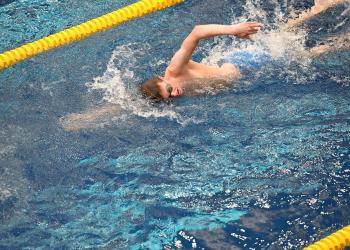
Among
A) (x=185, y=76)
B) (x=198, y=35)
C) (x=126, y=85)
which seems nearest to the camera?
(x=198, y=35)

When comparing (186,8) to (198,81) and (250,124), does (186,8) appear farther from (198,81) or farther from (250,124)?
(250,124)

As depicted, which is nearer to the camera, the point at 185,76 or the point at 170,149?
the point at 170,149

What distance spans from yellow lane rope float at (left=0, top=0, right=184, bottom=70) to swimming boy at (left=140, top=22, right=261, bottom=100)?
1124 mm

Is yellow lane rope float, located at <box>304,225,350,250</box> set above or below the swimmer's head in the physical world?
below

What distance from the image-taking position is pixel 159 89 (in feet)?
16.1

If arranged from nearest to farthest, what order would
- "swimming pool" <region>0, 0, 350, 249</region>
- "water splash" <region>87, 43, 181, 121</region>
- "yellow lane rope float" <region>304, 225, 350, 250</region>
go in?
"yellow lane rope float" <region>304, 225, 350, 250</region> < "swimming pool" <region>0, 0, 350, 249</region> < "water splash" <region>87, 43, 181, 121</region>

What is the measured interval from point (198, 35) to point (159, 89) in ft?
1.60

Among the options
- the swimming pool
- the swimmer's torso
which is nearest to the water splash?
the swimming pool

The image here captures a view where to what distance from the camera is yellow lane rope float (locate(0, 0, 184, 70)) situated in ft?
18.6

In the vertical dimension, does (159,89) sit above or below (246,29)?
below

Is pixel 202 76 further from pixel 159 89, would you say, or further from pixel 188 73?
pixel 159 89

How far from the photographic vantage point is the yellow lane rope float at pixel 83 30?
18.6ft

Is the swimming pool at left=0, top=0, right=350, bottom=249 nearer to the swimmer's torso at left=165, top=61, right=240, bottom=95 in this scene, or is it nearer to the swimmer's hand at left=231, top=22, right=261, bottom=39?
the swimmer's torso at left=165, top=61, right=240, bottom=95

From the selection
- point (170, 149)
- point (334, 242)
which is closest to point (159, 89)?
point (170, 149)
